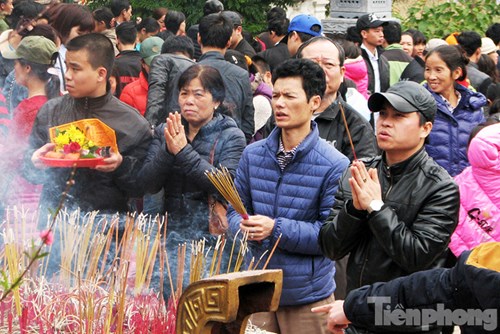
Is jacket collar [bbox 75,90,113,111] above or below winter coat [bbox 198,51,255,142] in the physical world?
above

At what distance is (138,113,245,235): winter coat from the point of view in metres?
4.75

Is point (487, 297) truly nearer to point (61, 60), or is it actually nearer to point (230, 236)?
point (230, 236)

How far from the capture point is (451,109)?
5887 millimetres

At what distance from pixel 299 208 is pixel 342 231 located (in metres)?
0.61

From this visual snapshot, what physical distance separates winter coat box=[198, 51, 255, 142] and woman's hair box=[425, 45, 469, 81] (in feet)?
3.75

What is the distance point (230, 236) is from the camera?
4.47 meters

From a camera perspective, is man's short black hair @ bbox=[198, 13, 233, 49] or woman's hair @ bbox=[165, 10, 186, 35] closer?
man's short black hair @ bbox=[198, 13, 233, 49]

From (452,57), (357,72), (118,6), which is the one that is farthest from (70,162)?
(118,6)

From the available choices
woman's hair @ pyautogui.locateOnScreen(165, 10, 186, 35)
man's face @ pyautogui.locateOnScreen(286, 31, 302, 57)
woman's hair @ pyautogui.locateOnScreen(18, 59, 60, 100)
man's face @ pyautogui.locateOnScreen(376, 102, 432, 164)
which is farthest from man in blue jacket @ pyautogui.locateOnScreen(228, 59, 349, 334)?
woman's hair @ pyautogui.locateOnScreen(165, 10, 186, 35)

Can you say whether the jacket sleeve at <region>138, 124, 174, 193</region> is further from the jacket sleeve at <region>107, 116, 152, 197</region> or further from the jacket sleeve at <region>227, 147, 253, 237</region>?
the jacket sleeve at <region>227, 147, 253, 237</region>

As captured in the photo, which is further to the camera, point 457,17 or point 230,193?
point 457,17

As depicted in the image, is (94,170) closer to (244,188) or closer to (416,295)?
(244,188)

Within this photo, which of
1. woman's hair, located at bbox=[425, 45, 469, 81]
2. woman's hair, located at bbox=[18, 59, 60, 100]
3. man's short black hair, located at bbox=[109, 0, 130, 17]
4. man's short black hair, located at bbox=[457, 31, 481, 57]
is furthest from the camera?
man's short black hair, located at bbox=[109, 0, 130, 17]

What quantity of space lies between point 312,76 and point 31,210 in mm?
1369
